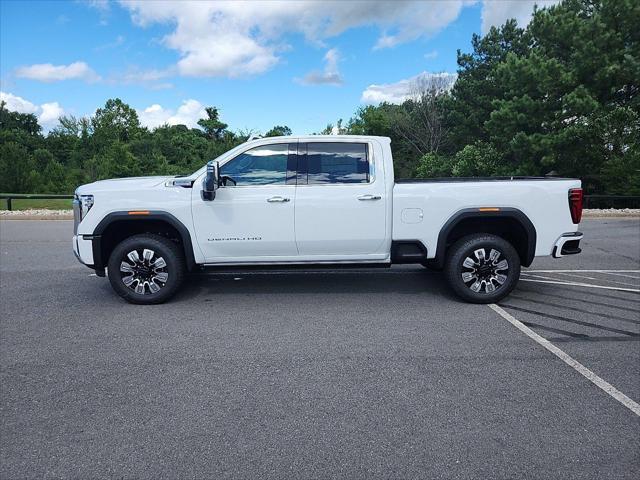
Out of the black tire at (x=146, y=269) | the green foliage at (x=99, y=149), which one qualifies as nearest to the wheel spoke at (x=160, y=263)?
the black tire at (x=146, y=269)

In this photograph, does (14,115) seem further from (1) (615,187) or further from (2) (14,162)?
(1) (615,187)

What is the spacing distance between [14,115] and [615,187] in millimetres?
94271

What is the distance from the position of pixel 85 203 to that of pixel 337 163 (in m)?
2.99

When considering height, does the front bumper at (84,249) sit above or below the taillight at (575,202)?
below

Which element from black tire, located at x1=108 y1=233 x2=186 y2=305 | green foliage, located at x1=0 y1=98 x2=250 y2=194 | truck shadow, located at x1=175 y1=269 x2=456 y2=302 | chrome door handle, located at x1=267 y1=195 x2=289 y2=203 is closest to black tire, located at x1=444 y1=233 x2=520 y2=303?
truck shadow, located at x1=175 y1=269 x2=456 y2=302

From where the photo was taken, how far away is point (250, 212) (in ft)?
19.7

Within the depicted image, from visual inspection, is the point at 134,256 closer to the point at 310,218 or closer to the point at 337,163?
the point at 310,218

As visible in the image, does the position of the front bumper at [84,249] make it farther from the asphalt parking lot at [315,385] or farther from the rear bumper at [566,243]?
the rear bumper at [566,243]

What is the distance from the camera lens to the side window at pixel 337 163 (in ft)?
20.2

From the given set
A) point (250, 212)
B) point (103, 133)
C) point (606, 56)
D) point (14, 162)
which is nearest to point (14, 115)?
point (103, 133)

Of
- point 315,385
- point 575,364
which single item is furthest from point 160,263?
point 575,364

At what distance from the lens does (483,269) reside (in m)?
6.16

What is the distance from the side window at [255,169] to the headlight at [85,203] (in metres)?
1.54

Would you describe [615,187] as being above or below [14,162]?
below
